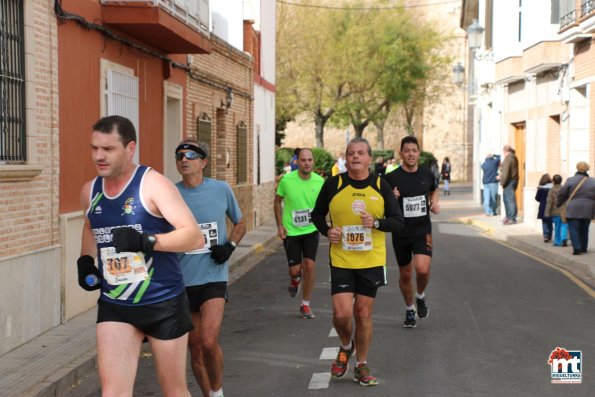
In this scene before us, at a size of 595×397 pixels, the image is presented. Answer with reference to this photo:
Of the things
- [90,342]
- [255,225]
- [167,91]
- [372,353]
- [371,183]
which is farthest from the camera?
[255,225]

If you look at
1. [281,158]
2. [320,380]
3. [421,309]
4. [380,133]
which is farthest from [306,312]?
[380,133]

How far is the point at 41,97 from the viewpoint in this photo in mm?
10375

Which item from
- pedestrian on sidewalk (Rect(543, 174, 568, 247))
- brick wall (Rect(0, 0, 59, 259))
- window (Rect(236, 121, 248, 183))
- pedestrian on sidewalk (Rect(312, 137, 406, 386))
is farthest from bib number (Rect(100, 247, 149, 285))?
window (Rect(236, 121, 248, 183))

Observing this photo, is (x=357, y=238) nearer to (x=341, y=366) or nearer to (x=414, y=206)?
(x=341, y=366)

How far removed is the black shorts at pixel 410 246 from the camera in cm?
1012

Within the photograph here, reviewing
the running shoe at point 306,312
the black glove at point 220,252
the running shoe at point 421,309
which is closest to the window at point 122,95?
the running shoe at point 306,312

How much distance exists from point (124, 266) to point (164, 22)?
892cm

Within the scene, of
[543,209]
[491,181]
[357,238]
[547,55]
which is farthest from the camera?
[491,181]

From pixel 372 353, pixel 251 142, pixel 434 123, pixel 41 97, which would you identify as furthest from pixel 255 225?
pixel 434 123

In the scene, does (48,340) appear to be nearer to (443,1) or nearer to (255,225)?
(255,225)

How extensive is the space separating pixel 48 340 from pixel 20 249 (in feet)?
3.03

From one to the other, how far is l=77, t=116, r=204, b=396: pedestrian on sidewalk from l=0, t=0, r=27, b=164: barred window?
4856 millimetres

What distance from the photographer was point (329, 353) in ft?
29.0

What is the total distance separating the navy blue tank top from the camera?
4.89m
